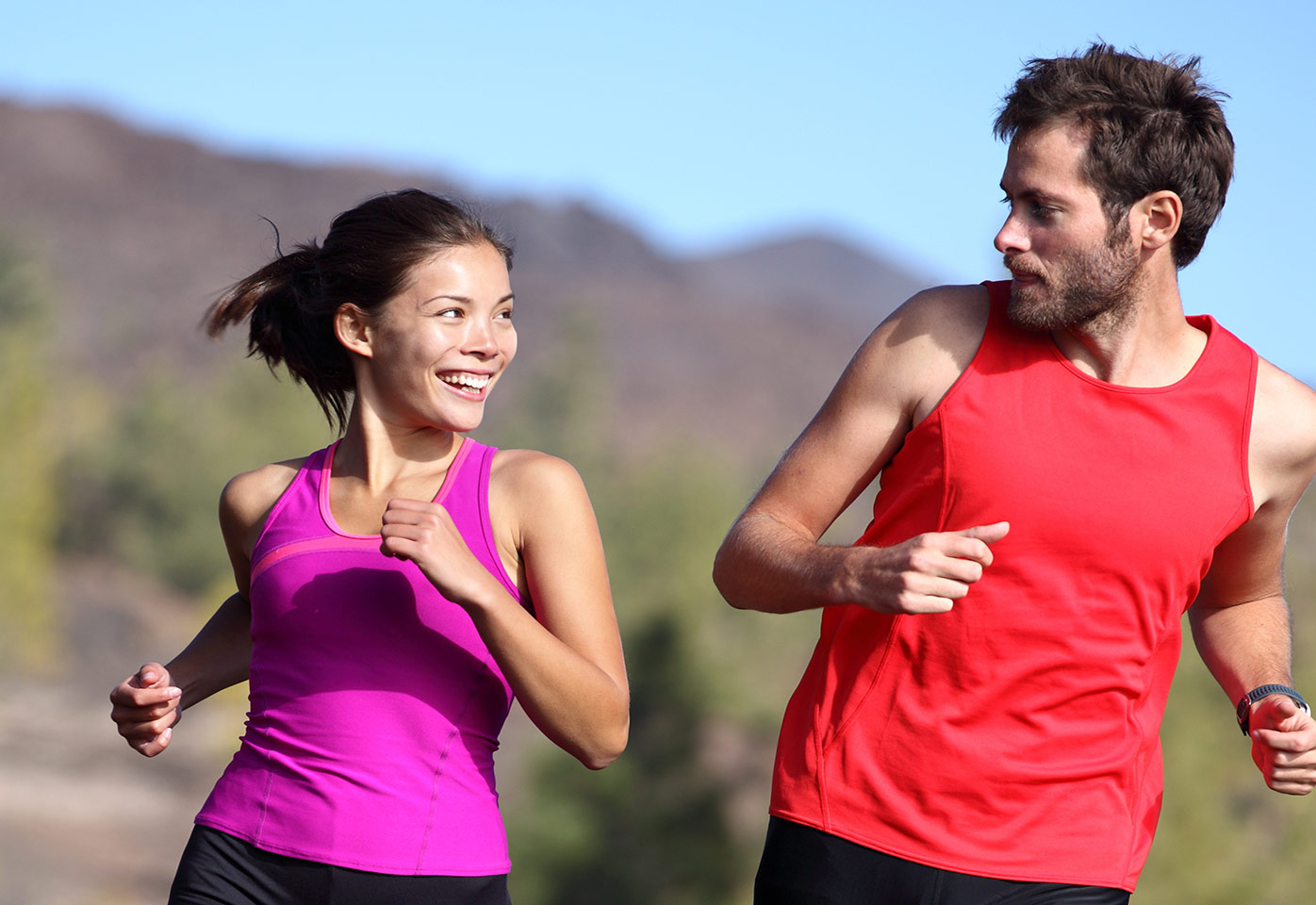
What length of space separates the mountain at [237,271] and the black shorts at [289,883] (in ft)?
390

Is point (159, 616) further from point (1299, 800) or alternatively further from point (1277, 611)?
point (1277, 611)

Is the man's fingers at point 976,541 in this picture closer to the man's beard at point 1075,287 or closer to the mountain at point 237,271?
the man's beard at point 1075,287

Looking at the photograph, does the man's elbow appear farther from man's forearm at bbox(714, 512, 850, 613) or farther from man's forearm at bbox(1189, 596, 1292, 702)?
man's forearm at bbox(1189, 596, 1292, 702)

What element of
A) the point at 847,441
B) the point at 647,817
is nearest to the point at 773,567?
the point at 847,441

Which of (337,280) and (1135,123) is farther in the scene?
(337,280)

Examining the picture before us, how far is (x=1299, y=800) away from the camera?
28.3 m

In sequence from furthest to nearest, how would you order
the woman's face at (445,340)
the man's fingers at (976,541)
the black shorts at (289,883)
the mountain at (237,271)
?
1. the mountain at (237,271)
2. the woman's face at (445,340)
3. the black shorts at (289,883)
4. the man's fingers at (976,541)

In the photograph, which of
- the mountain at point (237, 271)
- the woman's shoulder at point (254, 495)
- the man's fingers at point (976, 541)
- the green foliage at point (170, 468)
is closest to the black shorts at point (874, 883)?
the man's fingers at point (976, 541)

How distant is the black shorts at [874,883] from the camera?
2510mm

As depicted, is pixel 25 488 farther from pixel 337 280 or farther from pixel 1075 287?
pixel 1075 287

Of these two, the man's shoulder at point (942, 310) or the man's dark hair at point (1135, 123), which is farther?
the man's shoulder at point (942, 310)

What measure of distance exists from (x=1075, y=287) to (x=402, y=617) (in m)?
1.31

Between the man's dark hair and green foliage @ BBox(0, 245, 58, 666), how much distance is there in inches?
1535

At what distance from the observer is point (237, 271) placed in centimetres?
13588
